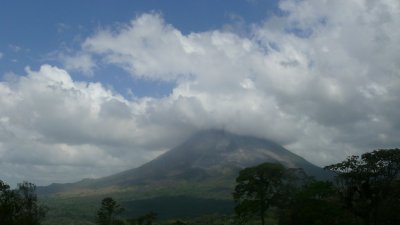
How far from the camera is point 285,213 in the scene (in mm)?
67500

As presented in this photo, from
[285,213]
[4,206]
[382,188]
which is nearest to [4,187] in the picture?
[4,206]

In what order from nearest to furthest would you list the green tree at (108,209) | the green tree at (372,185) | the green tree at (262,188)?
1. the green tree at (372,185)
2. the green tree at (262,188)
3. the green tree at (108,209)

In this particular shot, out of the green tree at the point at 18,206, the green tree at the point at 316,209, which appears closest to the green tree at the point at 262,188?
the green tree at the point at 316,209

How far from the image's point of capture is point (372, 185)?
5775cm

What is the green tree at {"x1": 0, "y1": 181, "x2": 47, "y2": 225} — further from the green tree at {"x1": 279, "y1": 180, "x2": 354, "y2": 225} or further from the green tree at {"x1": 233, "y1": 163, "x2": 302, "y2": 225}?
the green tree at {"x1": 279, "y1": 180, "x2": 354, "y2": 225}

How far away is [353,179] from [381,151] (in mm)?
4772

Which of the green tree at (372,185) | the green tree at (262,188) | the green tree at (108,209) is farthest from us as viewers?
the green tree at (108,209)

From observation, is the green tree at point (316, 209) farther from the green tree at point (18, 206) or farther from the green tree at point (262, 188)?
the green tree at point (18, 206)

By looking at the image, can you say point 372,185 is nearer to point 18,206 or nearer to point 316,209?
point 316,209

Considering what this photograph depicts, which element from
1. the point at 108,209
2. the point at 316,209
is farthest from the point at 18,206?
the point at 316,209

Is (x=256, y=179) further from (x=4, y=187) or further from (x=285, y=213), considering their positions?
(x=4, y=187)

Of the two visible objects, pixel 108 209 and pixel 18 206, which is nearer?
pixel 18 206

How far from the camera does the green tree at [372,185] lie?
56.8 m

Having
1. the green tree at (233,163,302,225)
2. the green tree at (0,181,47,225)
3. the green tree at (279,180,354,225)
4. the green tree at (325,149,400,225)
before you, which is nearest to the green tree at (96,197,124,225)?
the green tree at (0,181,47,225)
